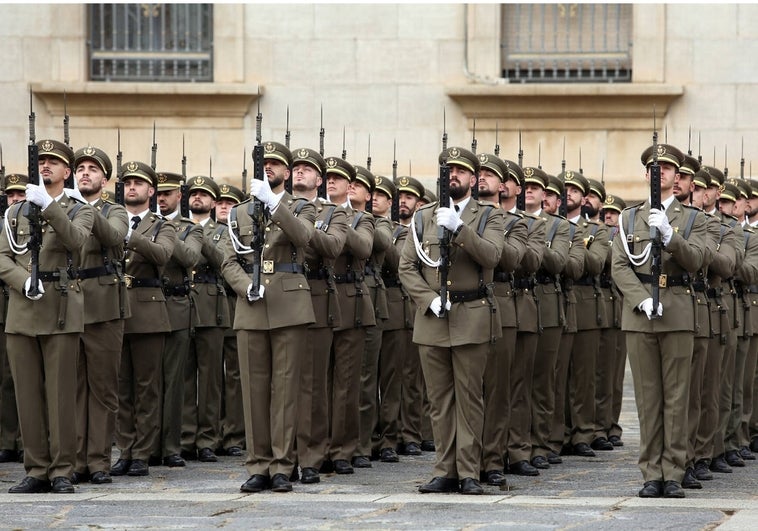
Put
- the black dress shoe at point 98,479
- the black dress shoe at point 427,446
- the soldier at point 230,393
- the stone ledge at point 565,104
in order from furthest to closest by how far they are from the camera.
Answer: the stone ledge at point 565,104, the black dress shoe at point 427,446, the soldier at point 230,393, the black dress shoe at point 98,479

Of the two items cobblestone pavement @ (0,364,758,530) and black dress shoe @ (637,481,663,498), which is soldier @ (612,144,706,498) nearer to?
black dress shoe @ (637,481,663,498)

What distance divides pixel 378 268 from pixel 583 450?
2.15 m

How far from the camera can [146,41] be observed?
21.5 m

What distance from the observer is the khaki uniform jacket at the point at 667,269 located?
11.1 m

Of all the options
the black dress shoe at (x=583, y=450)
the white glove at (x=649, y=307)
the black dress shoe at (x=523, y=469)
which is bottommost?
the black dress shoe at (x=583, y=450)

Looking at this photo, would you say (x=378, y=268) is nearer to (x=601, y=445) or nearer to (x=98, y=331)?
(x=601, y=445)

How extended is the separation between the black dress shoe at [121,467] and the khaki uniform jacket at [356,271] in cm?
173

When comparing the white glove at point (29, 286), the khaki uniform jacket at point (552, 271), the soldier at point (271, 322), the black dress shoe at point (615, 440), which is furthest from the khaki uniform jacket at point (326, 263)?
the black dress shoe at point (615, 440)

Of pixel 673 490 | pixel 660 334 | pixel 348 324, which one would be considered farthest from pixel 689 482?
pixel 348 324

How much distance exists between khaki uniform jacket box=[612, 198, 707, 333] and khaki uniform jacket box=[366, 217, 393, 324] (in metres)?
2.72

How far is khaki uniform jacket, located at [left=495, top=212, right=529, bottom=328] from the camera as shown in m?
11.9

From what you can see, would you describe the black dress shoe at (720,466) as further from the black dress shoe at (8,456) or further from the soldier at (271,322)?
the black dress shoe at (8,456)

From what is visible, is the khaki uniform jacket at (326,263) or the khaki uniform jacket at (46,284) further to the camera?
the khaki uniform jacket at (326,263)

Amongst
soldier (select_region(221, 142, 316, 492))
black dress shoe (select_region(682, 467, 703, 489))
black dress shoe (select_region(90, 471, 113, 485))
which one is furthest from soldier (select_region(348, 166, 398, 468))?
black dress shoe (select_region(682, 467, 703, 489))
